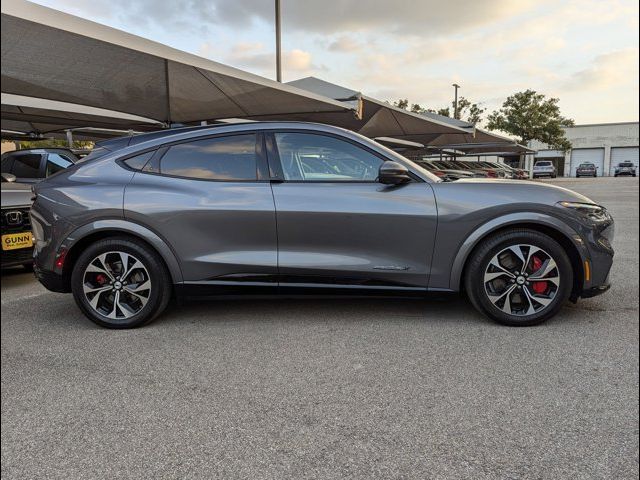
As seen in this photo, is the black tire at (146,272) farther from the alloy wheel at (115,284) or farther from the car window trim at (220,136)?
the car window trim at (220,136)

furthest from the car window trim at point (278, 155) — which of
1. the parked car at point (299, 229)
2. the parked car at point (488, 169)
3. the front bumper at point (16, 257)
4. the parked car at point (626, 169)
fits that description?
the parked car at point (626, 169)

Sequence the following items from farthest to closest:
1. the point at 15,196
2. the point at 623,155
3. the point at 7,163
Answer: the point at 623,155 → the point at 7,163 → the point at 15,196

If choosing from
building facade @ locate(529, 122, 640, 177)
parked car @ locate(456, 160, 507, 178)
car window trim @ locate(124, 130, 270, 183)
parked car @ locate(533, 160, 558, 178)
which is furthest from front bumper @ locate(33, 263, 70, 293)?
building facade @ locate(529, 122, 640, 177)

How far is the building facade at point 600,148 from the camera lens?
4294 cm

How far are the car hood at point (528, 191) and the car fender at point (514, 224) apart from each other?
113 mm

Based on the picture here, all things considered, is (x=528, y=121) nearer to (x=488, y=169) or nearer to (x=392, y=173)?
(x=488, y=169)

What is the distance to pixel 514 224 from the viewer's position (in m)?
3.07

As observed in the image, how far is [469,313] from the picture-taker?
11.2 ft

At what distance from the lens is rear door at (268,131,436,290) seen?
10.0 feet

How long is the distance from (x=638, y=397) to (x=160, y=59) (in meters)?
6.67

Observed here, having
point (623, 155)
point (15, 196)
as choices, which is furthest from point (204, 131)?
point (623, 155)

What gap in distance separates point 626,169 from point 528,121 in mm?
15118

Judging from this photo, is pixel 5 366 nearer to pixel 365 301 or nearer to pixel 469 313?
pixel 365 301

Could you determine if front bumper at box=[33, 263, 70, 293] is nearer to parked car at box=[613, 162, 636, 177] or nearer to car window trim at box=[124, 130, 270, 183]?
car window trim at box=[124, 130, 270, 183]
